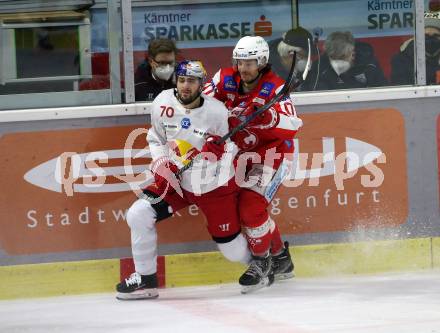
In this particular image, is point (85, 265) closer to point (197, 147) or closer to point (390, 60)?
point (197, 147)

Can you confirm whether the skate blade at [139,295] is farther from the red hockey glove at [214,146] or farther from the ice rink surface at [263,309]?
the red hockey glove at [214,146]

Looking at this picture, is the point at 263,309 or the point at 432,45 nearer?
the point at 263,309

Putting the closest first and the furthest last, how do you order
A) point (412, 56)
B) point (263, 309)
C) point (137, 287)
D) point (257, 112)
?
point (263, 309) → point (257, 112) → point (137, 287) → point (412, 56)

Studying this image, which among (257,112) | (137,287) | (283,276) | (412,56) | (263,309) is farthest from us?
(412,56)

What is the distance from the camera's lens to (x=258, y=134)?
5348 mm

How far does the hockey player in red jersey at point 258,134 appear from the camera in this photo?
A: 523cm

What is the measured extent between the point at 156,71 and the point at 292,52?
27.1 inches

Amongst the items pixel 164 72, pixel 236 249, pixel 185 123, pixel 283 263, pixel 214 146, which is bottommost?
pixel 283 263

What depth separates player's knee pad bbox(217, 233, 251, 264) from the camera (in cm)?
533

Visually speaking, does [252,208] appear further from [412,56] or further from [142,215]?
[412,56]

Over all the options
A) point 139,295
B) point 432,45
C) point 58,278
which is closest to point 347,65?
point 432,45

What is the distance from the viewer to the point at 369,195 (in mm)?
5719

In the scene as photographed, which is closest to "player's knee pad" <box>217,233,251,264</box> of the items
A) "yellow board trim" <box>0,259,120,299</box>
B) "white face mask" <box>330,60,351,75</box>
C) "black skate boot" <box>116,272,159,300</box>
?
"black skate boot" <box>116,272,159,300</box>

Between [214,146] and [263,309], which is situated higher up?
[214,146]
